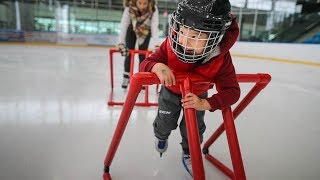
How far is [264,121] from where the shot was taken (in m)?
1.86

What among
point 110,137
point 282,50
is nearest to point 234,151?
point 110,137

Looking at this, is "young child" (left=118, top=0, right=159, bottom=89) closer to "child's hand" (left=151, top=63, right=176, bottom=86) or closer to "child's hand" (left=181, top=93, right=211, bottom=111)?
"child's hand" (left=151, top=63, right=176, bottom=86)

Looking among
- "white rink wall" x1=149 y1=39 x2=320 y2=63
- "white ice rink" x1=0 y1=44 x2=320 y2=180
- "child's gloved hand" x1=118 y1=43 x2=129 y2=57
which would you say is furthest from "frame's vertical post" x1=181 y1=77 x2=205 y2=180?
"white rink wall" x1=149 y1=39 x2=320 y2=63

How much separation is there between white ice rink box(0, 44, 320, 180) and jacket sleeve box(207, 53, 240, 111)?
47 cm

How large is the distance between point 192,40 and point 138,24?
1846 mm

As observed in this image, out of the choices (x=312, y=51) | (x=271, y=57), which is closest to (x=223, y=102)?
(x=312, y=51)

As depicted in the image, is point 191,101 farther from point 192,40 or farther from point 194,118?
point 192,40

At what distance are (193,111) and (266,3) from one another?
9614 mm

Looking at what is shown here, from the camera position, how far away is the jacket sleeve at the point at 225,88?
2.41 feet

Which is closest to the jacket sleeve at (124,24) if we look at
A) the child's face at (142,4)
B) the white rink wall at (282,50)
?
the child's face at (142,4)

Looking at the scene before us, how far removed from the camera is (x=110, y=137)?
1.45 metres

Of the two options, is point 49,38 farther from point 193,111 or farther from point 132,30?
point 193,111

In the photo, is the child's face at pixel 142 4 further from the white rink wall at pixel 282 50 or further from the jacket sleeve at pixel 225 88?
the white rink wall at pixel 282 50

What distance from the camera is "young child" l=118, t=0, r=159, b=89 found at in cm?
241
